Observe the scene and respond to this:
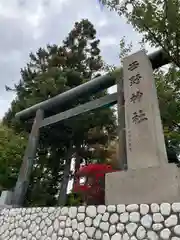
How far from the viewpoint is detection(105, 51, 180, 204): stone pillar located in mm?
3279

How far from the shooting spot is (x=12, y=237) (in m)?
4.86

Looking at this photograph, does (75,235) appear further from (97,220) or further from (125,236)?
(125,236)

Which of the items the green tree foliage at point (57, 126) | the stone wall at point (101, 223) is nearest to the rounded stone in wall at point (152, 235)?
the stone wall at point (101, 223)

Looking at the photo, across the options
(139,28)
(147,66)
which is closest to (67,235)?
(147,66)

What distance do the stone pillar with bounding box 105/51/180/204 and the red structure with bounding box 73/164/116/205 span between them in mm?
1690

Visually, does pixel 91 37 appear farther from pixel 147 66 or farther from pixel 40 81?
pixel 147 66

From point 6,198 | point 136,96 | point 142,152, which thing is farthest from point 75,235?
point 6,198

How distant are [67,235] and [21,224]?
148 cm

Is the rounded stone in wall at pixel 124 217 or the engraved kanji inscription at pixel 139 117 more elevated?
the engraved kanji inscription at pixel 139 117

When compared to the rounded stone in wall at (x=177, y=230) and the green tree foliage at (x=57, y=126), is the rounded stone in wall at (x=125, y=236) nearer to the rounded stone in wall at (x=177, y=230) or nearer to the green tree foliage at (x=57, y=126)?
the rounded stone in wall at (x=177, y=230)

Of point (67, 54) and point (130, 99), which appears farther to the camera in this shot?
point (67, 54)

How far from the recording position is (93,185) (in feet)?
17.7

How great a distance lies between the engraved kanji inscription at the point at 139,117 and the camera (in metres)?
4.04

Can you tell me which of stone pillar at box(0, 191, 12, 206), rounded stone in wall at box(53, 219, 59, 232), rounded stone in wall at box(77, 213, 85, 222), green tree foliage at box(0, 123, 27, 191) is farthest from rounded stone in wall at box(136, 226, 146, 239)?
green tree foliage at box(0, 123, 27, 191)
